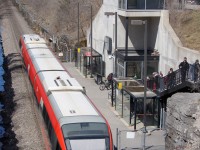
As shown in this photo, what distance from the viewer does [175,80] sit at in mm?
24859

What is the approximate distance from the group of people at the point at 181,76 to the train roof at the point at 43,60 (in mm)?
6841

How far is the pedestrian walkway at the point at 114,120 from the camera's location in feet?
70.0

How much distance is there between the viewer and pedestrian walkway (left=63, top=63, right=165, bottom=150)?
2133cm

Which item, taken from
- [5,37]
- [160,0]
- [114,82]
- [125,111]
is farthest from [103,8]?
[5,37]

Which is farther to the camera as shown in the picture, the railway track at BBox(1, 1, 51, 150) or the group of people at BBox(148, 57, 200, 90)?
the group of people at BBox(148, 57, 200, 90)

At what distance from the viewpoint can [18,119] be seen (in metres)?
26.9

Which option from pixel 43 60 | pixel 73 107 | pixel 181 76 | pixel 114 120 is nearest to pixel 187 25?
pixel 43 60

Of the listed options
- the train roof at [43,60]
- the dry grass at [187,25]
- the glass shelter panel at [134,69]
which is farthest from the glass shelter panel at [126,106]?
the dry grass at [187,25]

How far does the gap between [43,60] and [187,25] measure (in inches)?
486

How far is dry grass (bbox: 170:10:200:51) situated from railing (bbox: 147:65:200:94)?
703 cm

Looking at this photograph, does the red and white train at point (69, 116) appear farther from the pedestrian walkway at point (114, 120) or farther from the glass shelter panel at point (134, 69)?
the glass shelter panel at point (134, 69)

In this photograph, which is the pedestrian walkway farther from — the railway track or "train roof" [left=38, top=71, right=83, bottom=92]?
the railway track

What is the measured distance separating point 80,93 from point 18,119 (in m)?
6.40

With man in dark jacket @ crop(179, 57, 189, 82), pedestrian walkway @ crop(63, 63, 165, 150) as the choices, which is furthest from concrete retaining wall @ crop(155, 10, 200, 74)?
pedestrian walkway @ crop(63, 63, 165, 150)
